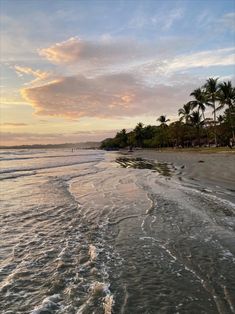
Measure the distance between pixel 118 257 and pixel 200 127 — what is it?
94301 mm

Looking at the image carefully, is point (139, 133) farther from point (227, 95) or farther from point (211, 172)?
point (211, 172)

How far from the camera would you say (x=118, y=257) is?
710cm

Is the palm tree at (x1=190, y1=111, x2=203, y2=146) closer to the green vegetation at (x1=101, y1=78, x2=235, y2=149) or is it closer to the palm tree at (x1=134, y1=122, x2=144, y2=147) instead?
the green vegetation at (x1=101, y1=78, x2=235, y2=149)

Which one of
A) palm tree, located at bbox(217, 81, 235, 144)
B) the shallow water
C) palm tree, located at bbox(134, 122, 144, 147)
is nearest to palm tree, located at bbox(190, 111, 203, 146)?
palm tree, located at bbox(217, 81, 235, 144)

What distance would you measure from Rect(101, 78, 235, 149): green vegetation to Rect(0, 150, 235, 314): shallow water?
5873 centimetres

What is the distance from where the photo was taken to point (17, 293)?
17.6 ft

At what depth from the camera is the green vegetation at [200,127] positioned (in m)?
69.6

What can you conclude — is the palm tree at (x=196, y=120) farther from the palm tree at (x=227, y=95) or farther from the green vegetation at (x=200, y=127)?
the palm tree at (x=227, y=95)

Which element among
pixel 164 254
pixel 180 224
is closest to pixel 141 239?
pixel 164 254

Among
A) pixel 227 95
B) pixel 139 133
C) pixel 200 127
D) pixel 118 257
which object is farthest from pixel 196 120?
pixel 118 257

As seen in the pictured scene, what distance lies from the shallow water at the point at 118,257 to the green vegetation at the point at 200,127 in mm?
58726

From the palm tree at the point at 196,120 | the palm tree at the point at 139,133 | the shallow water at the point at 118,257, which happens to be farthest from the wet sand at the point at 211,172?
the palm tree at the point at 139,133

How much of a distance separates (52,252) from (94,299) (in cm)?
261

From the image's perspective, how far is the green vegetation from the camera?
69.6m
